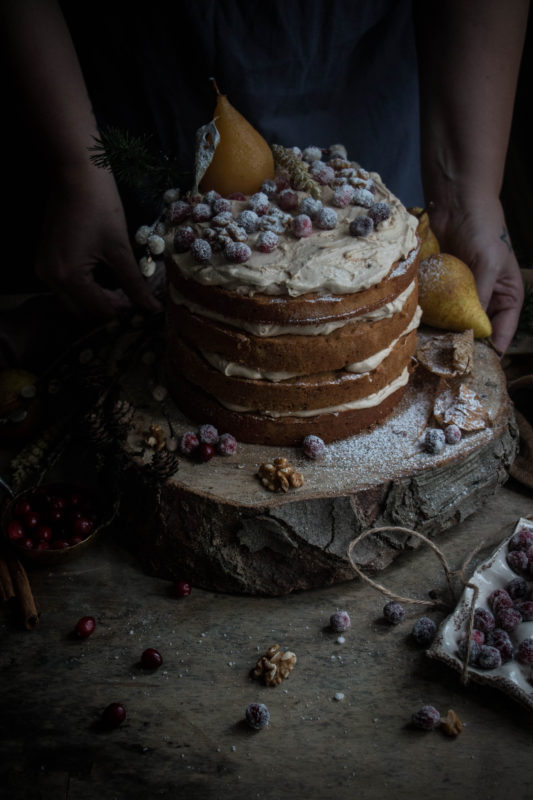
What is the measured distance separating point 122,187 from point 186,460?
69.1 inches

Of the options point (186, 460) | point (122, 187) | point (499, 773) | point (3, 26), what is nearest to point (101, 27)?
point (3, 26)

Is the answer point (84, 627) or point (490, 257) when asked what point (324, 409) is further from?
point (490, 257)

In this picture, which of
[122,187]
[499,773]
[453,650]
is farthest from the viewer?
[122,187]

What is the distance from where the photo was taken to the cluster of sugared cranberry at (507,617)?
5.22ft

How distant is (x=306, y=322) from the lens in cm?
177

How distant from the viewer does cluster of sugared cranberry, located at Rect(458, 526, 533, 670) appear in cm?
159

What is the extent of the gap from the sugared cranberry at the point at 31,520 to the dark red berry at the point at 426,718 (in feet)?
3.72

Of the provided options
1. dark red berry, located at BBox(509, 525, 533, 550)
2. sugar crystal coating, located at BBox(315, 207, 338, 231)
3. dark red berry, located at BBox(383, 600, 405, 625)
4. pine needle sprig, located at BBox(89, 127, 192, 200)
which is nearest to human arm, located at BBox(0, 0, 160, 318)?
pine needle sprig, located at BBox(89, 127, 192, 200)

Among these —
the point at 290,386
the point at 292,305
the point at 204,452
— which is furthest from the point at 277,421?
the point at 292,305

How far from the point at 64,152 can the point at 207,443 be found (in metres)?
1.22

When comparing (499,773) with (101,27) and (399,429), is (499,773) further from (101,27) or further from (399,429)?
(101,27)

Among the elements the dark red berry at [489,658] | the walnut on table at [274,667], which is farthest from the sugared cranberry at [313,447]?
the dark red berry at [489,658]

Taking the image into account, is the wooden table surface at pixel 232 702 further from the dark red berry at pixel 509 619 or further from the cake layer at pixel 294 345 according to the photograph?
the cake layer at pixel 294 345

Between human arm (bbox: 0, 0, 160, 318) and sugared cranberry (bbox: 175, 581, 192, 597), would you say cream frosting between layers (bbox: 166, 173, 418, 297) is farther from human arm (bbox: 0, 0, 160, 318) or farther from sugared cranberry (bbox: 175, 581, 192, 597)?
sugared cranberry (bbox: 175, 581, 192, 597)
